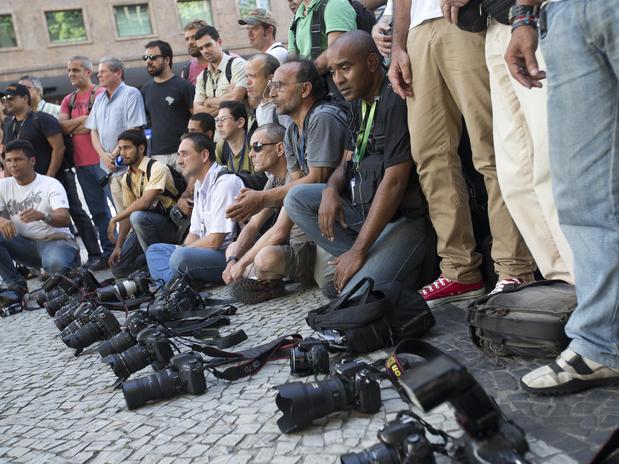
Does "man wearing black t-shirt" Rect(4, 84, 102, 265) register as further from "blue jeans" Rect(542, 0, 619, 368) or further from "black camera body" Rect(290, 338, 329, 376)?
"blue jeans" Rect(542, 0, 619, 368)

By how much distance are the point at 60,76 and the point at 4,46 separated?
284 centimetres

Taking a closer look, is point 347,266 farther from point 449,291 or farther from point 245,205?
point 245,205

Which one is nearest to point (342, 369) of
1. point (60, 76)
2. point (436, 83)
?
point (436, 83)

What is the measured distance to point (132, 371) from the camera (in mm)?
3598

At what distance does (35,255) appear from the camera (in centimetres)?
823

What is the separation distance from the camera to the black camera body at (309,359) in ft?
10.5

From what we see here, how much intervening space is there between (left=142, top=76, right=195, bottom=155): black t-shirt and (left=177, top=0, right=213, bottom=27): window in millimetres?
24534

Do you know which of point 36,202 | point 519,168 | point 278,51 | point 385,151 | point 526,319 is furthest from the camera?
point 36,202

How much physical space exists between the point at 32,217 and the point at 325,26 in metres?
4.19

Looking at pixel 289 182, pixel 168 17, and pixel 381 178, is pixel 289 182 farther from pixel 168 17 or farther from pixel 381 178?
pixel 168 17

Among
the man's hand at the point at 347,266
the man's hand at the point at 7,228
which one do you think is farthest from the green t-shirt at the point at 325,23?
the man's hand at the point at 7,228

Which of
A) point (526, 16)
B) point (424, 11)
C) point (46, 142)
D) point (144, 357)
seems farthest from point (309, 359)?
point (46, 142)

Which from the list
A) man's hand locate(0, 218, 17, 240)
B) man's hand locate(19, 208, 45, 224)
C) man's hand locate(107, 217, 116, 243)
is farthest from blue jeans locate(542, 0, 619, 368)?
man's hand locate(0, 218, 17, 240)

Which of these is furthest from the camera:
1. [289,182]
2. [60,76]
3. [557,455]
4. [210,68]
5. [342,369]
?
[60,76]
